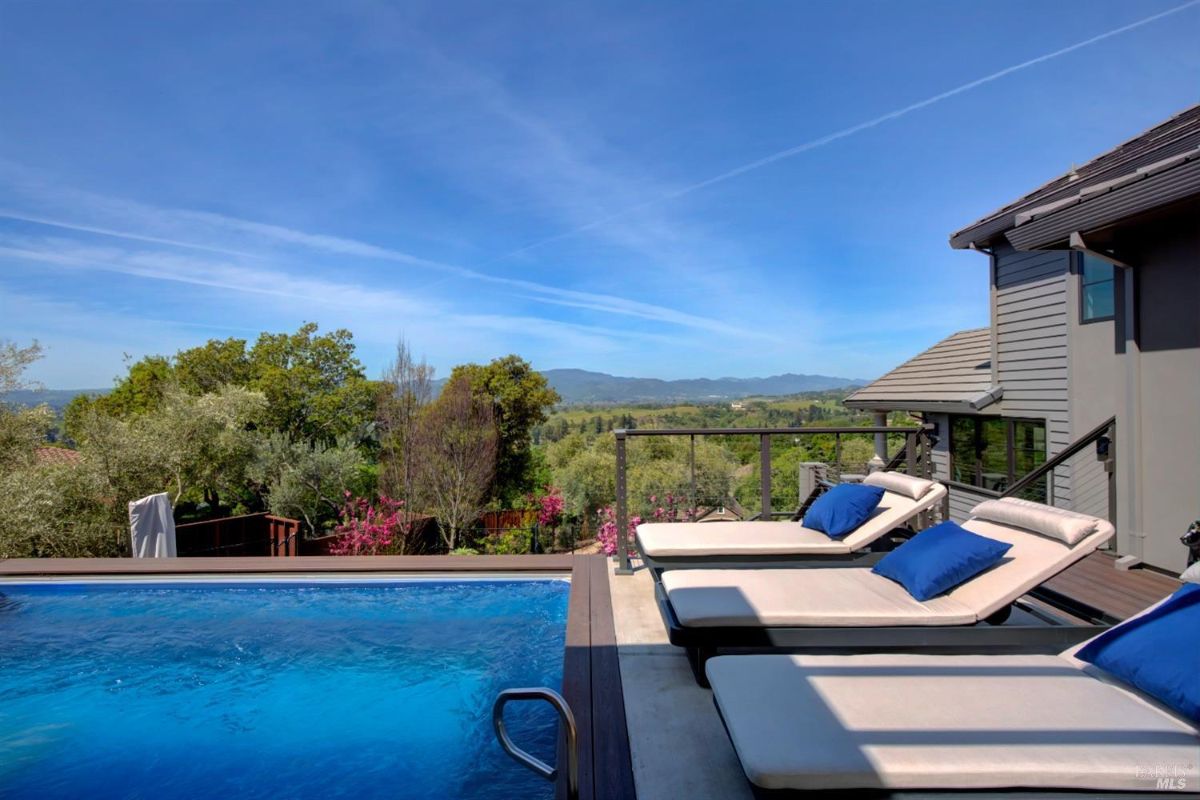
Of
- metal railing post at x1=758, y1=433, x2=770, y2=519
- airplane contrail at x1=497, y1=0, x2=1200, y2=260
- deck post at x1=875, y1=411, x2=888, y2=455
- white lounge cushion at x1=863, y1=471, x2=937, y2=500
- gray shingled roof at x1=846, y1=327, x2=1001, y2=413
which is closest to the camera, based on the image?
white lounge cushion at x1=863, y1=471, x2=937, y2=500

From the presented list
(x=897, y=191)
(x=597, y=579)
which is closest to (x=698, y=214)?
(x=897, y=191)

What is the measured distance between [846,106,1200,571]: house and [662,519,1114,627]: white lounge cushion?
1910 mm

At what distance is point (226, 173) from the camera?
50.1 feet

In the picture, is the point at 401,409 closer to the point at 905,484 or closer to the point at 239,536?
the point at 239,536

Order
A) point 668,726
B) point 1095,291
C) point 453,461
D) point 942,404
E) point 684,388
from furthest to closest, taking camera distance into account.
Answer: point 684,388 < point 453,461 < point 942,404 < point 1095,291 < point 668,726

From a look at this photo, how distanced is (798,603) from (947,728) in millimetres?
1217

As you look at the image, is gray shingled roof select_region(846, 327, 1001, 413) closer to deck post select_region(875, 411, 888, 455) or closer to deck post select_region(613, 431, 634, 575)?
deck post select_region(875, 411, 888, 455)

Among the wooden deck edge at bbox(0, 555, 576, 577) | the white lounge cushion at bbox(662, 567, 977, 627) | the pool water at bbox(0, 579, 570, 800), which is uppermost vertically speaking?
the white lounge cushion at bbox(662, 567, 977, 627)

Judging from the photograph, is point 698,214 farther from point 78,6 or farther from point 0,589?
point 0,589

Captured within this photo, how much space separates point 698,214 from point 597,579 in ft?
57.5

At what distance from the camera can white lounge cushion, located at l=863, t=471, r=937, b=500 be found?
14.3ft

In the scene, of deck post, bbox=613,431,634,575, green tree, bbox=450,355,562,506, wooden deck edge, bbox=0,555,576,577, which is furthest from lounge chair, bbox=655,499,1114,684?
green tree, bbox=450,355,562,506

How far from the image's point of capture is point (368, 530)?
37.9ft

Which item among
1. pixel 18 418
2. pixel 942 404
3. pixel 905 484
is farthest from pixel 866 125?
pixel 18 418
